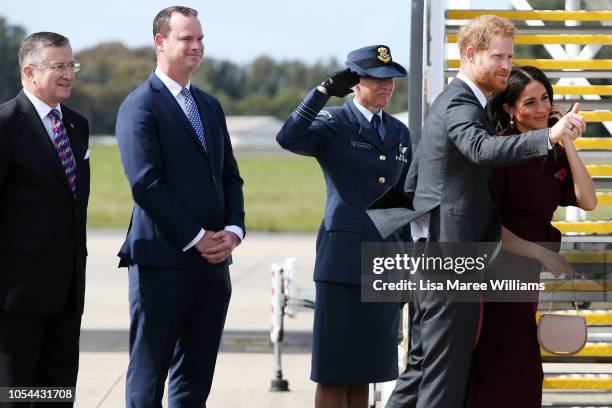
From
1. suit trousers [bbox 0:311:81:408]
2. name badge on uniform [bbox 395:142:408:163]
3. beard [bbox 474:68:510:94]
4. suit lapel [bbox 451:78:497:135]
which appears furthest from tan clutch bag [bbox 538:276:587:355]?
suit trousers [bbox 0:311:81:408]

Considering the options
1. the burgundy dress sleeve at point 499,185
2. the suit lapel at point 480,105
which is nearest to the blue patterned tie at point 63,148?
the suit lapel at point 480,105

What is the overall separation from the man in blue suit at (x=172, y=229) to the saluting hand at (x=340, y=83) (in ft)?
1.98

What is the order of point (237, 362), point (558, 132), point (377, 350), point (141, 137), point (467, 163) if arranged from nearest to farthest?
point (558, 132) → point (467, 163) → point (141, 137) → point (377, 350) → point (237, 362)

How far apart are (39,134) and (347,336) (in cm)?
170

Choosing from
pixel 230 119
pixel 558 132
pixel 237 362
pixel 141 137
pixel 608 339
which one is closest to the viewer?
pixel 558 132

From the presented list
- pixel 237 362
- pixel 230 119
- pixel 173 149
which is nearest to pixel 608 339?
pixel 173 149

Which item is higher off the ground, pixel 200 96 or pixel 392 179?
pixel 200 96

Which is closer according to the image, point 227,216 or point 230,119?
point 227,216

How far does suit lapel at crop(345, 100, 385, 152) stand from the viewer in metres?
5.68

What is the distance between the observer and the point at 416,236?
5.07 m

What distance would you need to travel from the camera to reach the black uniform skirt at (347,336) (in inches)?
219

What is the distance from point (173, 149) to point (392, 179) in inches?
45.9

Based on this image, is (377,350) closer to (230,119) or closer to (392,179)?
(392,179)

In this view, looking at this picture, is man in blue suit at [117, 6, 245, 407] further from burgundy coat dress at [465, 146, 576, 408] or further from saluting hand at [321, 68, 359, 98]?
burgundy coat dress at [465, 146, 576, 408]
